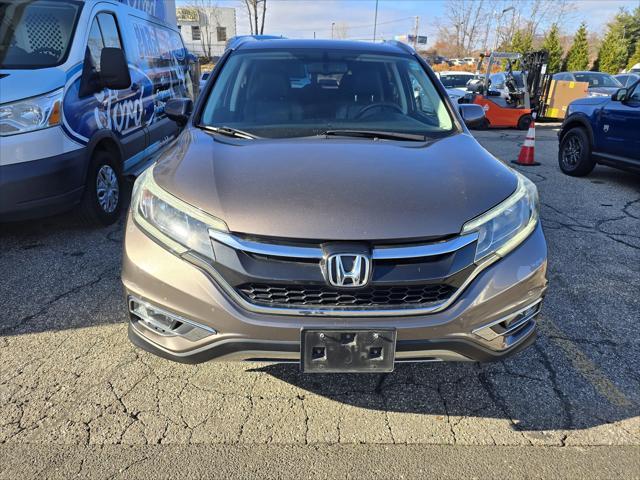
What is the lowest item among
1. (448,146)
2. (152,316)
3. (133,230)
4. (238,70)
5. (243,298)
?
(152,316)

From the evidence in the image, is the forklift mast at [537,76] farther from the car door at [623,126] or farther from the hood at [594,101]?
the car door at [623,126]

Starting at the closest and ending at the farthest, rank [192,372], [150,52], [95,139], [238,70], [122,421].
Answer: [122,421], [192,372], [238,70], [95,139], [150,52]

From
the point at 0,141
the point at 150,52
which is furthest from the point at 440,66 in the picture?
the point at 0,141

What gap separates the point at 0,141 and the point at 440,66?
46.1 m

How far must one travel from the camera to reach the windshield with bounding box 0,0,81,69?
4045 mm

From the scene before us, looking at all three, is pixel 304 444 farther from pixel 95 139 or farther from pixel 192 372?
pixel 95 139

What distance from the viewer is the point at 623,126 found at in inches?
253

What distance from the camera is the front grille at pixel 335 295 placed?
1878mm

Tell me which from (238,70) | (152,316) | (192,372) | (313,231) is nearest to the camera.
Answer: (313,231)

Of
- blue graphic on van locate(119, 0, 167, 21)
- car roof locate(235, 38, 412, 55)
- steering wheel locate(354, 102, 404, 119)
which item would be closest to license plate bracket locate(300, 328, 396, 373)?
steering wheel locate(354, 102, 404, 119)

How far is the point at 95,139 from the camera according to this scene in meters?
4.32

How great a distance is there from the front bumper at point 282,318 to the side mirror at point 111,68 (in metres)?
2.99

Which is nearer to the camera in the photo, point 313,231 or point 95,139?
point 313,231

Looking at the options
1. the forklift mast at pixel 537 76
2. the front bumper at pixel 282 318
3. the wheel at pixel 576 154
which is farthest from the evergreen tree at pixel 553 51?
the front bumper at pixel 282 318
